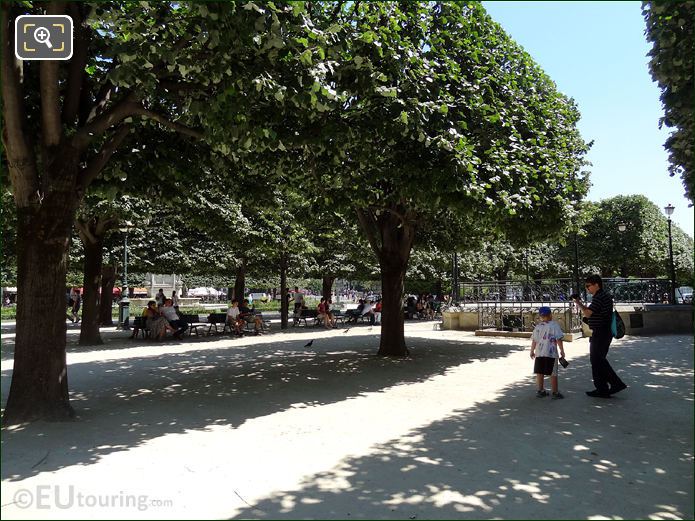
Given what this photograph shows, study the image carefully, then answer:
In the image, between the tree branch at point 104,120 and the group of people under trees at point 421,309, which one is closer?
the tree branch at point 104,120

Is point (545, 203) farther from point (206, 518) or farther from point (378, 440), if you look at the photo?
point (206, 518)

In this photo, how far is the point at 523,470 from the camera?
4867mm

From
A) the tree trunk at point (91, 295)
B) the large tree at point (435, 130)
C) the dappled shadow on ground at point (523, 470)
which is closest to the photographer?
the dappled shadow on ground at point (523, 470)

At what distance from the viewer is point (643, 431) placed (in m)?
6.16

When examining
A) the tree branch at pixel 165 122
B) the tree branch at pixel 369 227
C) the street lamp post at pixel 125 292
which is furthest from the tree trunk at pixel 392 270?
the street lamp post at pixel 125 292

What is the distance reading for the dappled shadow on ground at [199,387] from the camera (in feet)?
18.7

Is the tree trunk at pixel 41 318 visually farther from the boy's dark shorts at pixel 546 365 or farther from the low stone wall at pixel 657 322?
the low stone wall at pixel 657 322

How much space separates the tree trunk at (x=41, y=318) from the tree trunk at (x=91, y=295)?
946cm

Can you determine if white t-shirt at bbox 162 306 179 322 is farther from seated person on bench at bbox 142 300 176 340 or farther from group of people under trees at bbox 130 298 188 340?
Answer: seated person on bench at bbox 142 300 176 340

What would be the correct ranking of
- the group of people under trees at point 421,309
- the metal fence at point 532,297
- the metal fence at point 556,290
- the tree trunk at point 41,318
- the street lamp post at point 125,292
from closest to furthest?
1. the tree trunk at point 41,318
2. the metal fence at point 532,297
3. the street lamp post at point 125,292
4. the metal fence at point 556,290
5. the group of people under trees at point 421,309

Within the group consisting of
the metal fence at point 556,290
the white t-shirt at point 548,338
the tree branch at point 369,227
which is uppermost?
the tree branch at point 369,227

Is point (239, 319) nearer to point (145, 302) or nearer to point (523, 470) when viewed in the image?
point (523, 470)

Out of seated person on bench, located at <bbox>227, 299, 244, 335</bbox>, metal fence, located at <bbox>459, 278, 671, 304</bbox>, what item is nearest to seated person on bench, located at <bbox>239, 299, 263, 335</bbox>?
seated person on bench, located at <bbox>227, 299, 244, 335</bbox>

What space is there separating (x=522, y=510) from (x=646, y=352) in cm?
1071
